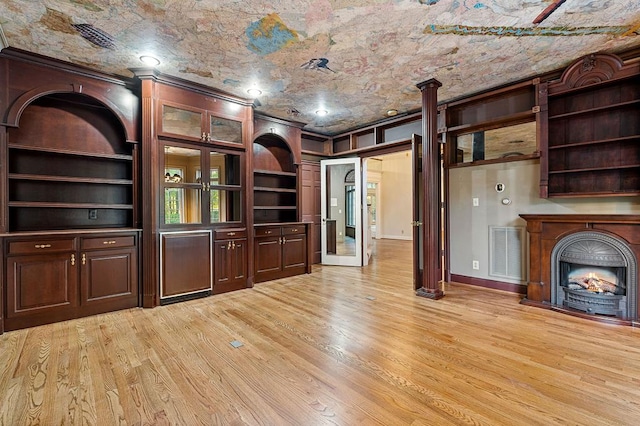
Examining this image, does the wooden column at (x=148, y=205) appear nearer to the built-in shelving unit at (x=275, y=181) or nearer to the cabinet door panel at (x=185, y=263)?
the cabinet door panel at (x=185, y=263)

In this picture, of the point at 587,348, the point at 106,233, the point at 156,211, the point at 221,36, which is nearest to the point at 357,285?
the point at 587,348

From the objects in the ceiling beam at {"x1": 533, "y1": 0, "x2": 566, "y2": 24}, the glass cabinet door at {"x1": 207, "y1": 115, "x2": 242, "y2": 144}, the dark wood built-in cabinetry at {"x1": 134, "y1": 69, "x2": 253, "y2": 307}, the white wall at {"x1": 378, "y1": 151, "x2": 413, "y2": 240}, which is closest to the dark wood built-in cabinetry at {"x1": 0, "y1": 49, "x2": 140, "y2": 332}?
the dark wood built-in cabinetry at {"x1": 134, "y1": 69, "x2": 253, "y2": 307}

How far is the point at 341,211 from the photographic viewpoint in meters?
6.35

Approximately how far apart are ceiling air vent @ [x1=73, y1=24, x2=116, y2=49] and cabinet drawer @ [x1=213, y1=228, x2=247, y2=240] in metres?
2.31

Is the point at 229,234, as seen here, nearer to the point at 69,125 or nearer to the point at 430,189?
the point at 69,125

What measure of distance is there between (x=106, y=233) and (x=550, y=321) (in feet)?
15.5

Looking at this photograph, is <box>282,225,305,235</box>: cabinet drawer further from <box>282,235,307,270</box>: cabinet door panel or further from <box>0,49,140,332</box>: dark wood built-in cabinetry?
<box>0,49,140,332</box>: dark wood built-in cabinetry

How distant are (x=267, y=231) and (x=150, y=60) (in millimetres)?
2652

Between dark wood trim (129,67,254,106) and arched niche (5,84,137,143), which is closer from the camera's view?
arched niche (5,84,137,143)

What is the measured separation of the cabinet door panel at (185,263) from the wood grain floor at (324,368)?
1.10 feet

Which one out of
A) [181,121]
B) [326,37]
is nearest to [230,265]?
[181,121]

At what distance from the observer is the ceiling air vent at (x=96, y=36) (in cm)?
259

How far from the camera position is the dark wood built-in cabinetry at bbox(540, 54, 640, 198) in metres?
3.09

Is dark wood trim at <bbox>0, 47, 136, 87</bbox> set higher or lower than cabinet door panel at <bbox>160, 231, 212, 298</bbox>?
higher
